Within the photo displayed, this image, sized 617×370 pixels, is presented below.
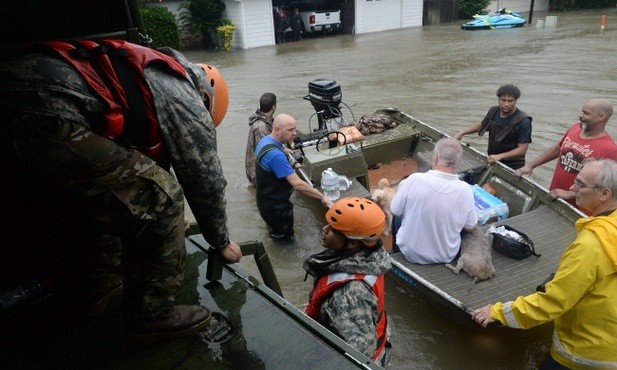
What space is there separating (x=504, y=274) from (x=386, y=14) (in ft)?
91.6

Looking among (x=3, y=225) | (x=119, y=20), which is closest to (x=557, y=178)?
(x=119, y=20)

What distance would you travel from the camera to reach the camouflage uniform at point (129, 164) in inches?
65.7

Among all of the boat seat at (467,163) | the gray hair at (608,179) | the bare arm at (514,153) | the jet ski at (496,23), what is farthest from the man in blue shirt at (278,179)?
the jet ski at (496,23)

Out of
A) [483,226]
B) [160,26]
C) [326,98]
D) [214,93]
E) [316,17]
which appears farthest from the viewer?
[316,17]

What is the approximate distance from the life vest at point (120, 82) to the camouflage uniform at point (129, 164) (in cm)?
4

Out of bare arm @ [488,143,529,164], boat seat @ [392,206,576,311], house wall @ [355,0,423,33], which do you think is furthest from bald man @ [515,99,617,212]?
house wall @ [355,0,423,33]

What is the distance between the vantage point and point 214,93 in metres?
2.31

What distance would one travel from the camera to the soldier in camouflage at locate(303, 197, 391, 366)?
7.71ft

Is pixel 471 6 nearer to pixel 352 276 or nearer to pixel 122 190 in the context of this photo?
pixel 352 276

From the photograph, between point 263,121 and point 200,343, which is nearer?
point 200,343

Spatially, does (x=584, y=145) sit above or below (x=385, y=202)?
above

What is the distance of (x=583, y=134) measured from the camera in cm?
484

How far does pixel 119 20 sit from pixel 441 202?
2788 millimetres

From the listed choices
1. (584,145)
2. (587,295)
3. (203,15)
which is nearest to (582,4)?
(203,15)
